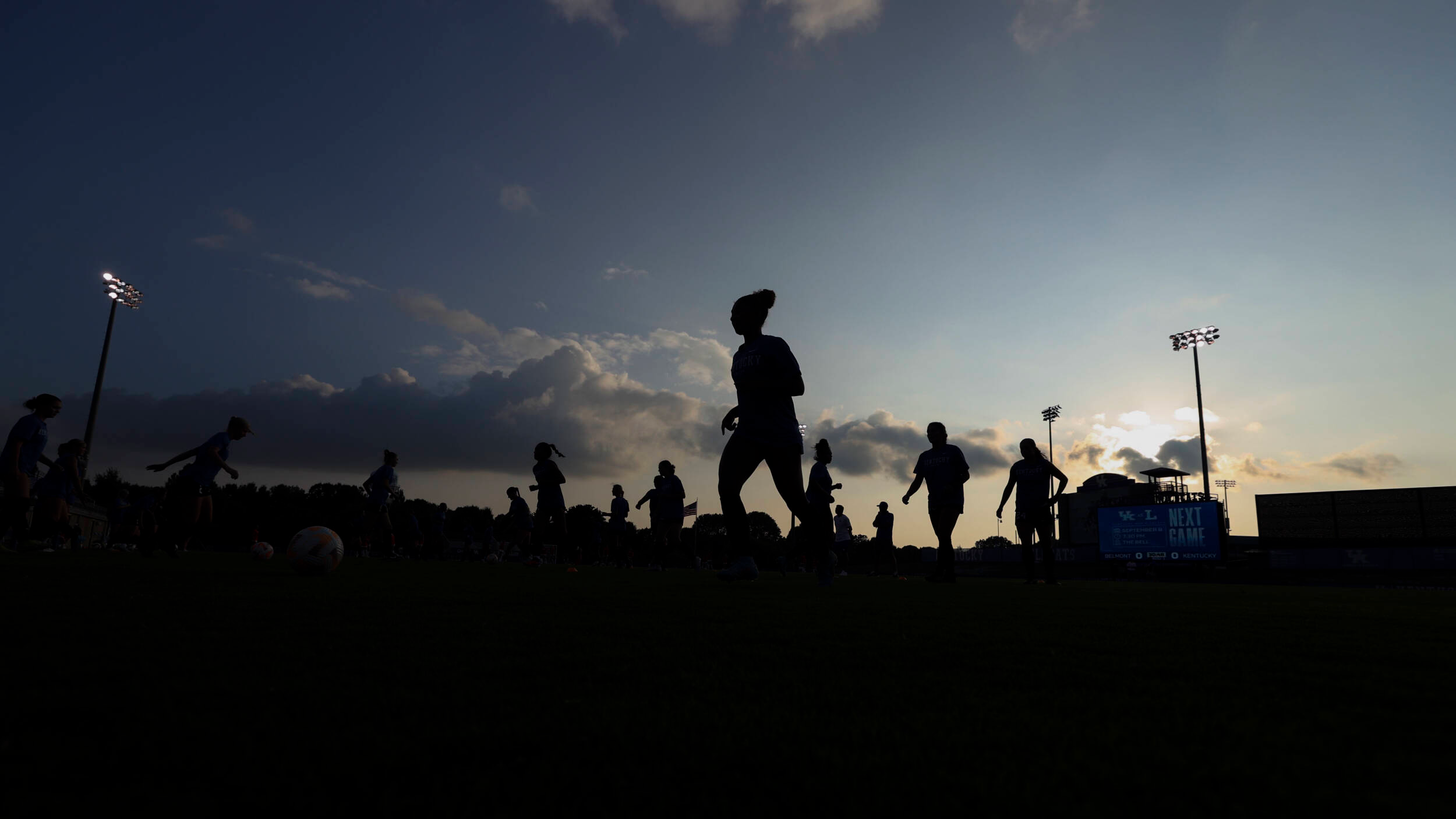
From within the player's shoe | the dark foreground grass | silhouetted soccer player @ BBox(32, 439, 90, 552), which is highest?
silhouetted soccer player @ BBox(32, 439, 90, 552)

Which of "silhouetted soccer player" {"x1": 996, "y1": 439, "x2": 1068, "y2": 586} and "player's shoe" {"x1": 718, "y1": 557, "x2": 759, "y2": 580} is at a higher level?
"silhouetted soccer player" {"x1": 996, "y1": 439, "x2": 1068, "y2": 586}

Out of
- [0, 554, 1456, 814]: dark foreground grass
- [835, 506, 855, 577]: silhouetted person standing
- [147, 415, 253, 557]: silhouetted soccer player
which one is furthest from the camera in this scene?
[835, 506, 855, 577]: silhouetted person standing

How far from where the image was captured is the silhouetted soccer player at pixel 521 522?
17266 millimetres

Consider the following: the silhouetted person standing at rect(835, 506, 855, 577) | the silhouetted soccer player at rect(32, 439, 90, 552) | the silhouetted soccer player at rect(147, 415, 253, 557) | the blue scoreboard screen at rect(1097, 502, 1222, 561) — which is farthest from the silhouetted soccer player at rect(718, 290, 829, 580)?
the blue scoreboard screen at rect(1097, 502, 1222, 561)

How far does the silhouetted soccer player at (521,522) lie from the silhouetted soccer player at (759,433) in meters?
10.6

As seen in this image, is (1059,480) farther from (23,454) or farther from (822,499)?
(23,454)

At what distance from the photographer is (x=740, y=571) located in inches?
266

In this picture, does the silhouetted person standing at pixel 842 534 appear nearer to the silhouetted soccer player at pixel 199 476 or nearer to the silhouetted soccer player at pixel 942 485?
the silhouetted soccer player at pixel 942 485

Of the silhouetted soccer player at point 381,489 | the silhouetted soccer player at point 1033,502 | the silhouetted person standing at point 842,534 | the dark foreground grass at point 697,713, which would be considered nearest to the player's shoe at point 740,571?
the dark foreground grass at point 697,713

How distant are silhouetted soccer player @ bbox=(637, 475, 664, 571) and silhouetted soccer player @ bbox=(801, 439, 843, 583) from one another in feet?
11.6

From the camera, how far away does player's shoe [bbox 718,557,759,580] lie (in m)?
6.65

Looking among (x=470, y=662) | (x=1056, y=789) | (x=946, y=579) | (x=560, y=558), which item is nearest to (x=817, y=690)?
(x=1056, y=789)

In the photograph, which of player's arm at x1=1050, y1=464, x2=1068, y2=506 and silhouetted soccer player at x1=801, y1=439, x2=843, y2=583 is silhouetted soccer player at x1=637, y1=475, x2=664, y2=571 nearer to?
silhouetted soccer player at x1=801, y1=439, x2=843, y2=583

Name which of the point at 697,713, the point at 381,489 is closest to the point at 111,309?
Result: the point at 381,489
